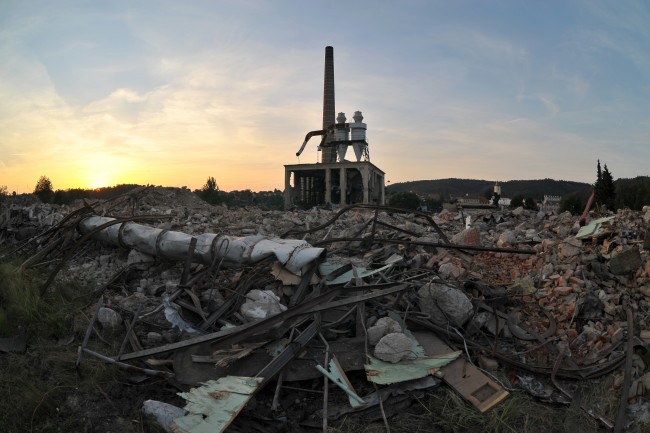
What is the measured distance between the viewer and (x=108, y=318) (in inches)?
188

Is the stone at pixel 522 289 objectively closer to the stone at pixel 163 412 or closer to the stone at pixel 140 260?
the stone at pixel 163 412

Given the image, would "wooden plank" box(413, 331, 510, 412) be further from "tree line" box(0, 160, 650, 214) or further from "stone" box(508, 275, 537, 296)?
"tree line" box(0, 160, 650, 214)

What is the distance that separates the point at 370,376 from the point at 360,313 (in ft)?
2.39

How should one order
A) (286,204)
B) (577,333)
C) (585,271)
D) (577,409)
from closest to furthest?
(577,409) → (577,333) → (585,271) → (286,204)

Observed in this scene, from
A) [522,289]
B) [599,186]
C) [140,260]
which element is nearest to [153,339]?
[140,260]

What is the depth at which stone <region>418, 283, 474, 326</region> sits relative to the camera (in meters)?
4.53

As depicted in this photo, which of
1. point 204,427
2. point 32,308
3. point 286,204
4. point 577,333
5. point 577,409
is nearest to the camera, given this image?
point 204,427

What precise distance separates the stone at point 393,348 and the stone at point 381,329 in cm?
11

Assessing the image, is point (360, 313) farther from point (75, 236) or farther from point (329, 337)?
point (75, 236)

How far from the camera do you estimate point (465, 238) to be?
23.0 ft

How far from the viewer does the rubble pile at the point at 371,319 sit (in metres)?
3.77

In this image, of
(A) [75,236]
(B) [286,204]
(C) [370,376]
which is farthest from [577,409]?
(B) [286,204]

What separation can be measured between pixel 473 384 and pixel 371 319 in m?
1.07

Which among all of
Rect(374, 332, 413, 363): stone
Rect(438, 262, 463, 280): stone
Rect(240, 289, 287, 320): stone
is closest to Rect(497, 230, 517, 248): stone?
Rect(438, 262, 463, 280): stone
